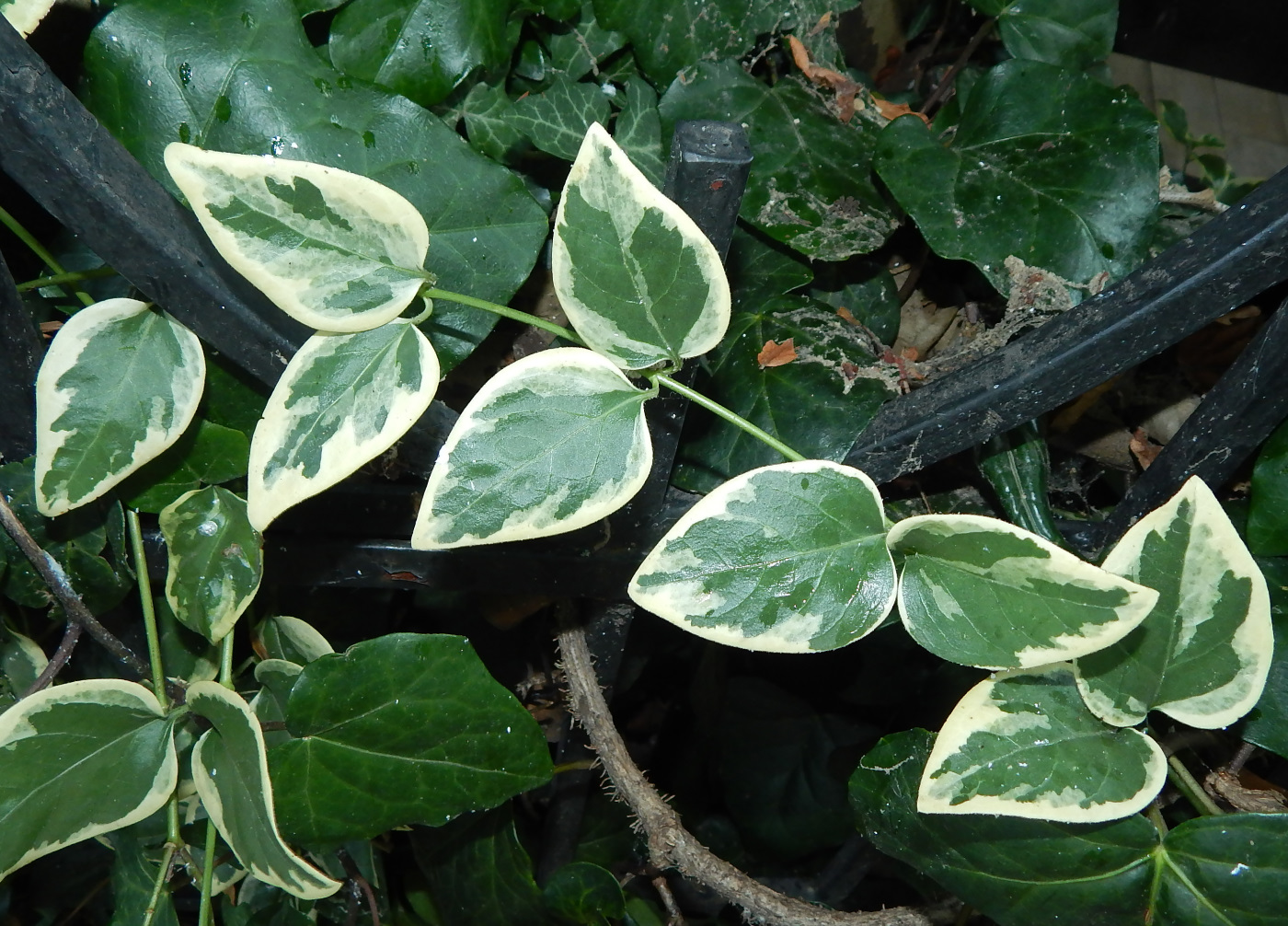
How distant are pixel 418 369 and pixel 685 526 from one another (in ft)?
0.44

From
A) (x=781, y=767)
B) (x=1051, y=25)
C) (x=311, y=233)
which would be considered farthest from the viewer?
(x=781, y=767)

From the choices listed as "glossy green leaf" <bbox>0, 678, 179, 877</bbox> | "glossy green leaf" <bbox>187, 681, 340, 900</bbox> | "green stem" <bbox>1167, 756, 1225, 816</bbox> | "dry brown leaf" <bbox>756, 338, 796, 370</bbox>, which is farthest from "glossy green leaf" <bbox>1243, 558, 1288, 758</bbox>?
"glossy green leaf" <bbox>0, 678, 179, 877</bbox>

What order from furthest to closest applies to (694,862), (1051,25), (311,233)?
(1051,25), (694,862), (311,233)

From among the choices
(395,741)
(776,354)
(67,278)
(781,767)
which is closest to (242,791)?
(395,741)

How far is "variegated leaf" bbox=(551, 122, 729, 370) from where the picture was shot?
0.34 meters

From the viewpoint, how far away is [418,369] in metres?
0.37

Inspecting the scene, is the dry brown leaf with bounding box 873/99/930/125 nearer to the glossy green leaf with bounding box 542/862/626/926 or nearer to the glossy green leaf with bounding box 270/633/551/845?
the glossy green leaf with bounding box 270/633/551/845

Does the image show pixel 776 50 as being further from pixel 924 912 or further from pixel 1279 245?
pixel 924 912

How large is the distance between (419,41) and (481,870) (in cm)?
65

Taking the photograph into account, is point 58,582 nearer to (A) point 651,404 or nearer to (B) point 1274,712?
(A) point 651,404

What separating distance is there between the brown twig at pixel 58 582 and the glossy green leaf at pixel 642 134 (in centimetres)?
46

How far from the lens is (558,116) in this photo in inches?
24.5

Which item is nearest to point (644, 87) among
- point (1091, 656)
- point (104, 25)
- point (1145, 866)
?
point (104, 25)

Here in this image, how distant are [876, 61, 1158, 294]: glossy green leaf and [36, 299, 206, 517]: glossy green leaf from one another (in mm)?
449
